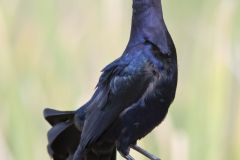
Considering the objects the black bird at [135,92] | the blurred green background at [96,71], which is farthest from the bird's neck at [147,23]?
the blurred green background at [96,71]

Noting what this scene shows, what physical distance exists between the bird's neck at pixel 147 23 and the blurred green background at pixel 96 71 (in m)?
0.35

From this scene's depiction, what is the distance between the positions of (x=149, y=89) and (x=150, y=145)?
0.50 meters

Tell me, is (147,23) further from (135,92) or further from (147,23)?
(135,92)

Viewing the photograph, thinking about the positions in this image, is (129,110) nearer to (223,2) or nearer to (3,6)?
(223,2)

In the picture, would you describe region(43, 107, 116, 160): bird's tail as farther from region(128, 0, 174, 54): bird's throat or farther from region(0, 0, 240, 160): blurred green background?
region(0, 0, 240, 160): blurred green background

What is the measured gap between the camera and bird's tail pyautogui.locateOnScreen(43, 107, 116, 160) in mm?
1459

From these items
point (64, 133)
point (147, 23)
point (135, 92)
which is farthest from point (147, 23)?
point (64, 133)

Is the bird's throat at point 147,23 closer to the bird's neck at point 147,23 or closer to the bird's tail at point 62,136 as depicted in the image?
the bird's neck at point 147,23

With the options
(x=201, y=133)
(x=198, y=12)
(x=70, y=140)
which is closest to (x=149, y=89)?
(x=70, y=140)

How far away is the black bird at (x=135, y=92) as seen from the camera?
1.37 metres

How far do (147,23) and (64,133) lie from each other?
23 centimetres

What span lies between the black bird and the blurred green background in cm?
35

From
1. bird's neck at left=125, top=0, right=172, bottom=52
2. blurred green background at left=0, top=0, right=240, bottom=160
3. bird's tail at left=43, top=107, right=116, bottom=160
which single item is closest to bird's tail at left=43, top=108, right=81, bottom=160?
bird's tail at left=43, top=107, right=116, bottom=160

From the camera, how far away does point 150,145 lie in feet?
6.09
